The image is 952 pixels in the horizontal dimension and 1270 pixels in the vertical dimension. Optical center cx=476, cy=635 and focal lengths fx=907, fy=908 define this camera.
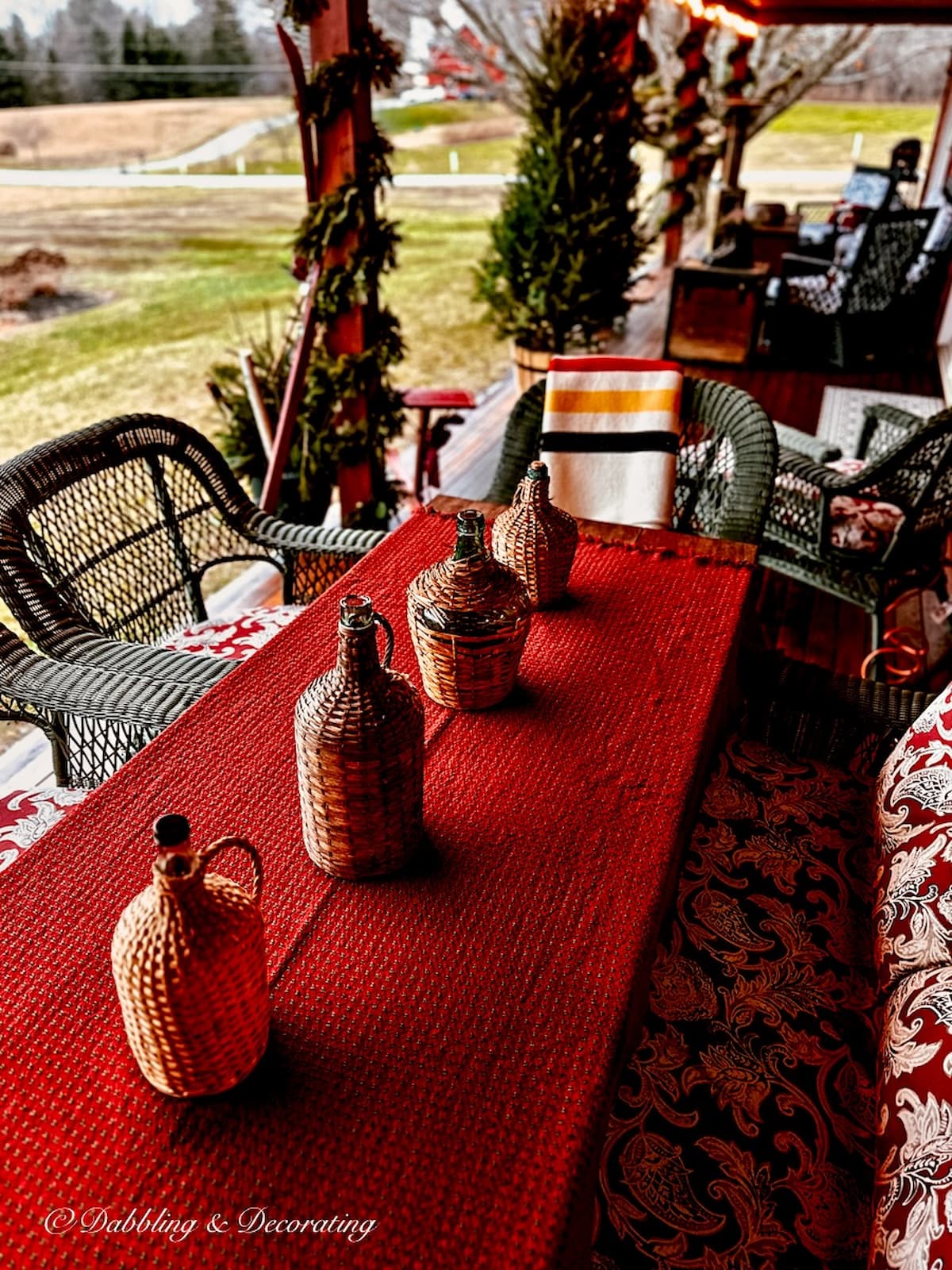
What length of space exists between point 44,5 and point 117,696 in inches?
117

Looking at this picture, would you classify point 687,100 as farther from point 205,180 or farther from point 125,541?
point 125,541

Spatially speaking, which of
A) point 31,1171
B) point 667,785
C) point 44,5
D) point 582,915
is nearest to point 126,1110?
point 31,1171

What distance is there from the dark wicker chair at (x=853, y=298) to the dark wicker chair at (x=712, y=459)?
3.40m

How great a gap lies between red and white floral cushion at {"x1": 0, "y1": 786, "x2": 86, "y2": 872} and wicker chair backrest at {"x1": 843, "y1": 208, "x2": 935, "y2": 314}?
4.87m

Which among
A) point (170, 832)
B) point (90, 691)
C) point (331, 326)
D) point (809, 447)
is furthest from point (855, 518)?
point (170, 832)

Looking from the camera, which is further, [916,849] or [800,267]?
[800,267]

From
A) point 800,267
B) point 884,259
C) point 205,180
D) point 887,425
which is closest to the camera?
point 887,425

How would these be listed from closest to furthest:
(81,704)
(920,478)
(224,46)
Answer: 1. (81,704)
2. (920,478)
3. (224,46)

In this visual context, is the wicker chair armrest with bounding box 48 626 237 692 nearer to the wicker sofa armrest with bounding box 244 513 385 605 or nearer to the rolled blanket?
the wicker sofa armrest with bounding box 244 513 385 605

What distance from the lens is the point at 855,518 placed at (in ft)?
7.82

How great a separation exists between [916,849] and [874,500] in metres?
1.37

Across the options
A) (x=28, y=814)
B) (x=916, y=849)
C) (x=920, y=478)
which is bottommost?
(x=28, y=814)

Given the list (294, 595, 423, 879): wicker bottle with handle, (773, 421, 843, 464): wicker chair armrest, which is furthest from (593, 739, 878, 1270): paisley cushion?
(773, 421, 843, 464): wicker chair armrest

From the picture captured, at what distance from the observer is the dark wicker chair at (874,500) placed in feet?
7.11
